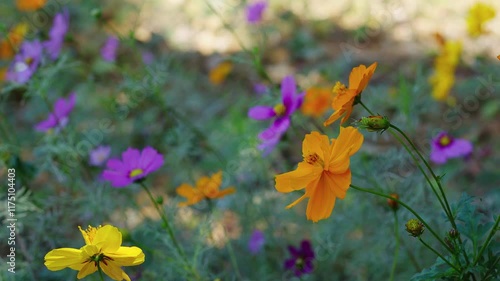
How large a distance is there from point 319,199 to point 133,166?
49cm

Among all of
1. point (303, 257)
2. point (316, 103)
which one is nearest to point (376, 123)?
point (303, 257)

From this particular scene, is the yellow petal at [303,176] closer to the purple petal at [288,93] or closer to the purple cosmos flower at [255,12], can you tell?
the purple petal at [288,93]

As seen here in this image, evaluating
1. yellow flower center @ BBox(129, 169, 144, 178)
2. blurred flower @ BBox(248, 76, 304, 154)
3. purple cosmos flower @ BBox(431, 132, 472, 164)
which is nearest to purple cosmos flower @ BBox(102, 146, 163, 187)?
yellow flower center @ BBox(129, 169, 144, 178)

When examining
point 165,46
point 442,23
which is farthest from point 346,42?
point 165,46

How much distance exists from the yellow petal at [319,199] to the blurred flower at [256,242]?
30.7 inches

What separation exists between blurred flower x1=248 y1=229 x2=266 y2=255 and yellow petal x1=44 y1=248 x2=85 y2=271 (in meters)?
0.82

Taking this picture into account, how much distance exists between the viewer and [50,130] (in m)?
1.62

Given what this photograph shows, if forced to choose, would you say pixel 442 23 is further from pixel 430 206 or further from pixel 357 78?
pixel 357 78

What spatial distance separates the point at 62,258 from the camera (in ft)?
2.52

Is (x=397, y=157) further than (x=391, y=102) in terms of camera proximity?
No

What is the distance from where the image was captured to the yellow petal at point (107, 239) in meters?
0.77

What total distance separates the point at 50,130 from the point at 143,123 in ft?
2.06

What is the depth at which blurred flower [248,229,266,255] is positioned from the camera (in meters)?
1.56

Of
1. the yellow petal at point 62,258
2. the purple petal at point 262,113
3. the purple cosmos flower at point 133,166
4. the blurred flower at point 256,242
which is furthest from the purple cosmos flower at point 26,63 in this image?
the yellow petal at point 62,258
